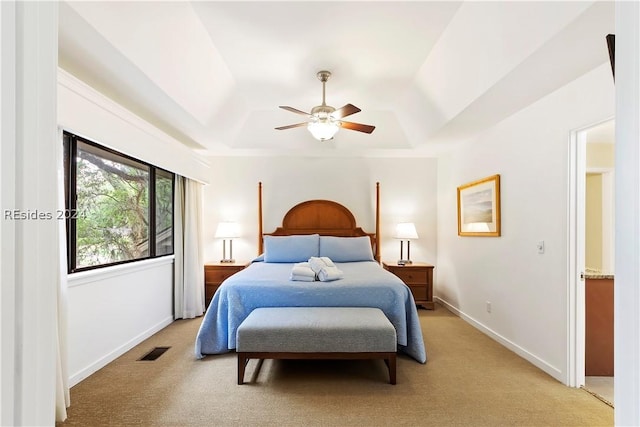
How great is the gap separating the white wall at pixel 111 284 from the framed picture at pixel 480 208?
3.54m

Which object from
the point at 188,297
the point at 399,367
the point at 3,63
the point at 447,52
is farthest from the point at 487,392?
the point at 188,297

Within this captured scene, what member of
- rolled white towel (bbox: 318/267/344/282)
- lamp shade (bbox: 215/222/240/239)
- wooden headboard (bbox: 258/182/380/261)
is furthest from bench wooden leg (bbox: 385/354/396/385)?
lamp shade (bbox: 215/222/240/239)

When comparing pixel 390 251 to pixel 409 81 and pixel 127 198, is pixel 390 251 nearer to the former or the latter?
pixel 409 81

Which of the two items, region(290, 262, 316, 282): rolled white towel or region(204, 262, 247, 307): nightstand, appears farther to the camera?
region(204, 262, 247, 307): nightstand

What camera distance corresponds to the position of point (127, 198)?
340 cm

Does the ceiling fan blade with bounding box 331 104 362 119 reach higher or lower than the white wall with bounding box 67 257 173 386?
higher

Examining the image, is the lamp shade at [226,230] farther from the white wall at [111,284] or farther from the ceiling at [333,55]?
the ceiling at [333,55]

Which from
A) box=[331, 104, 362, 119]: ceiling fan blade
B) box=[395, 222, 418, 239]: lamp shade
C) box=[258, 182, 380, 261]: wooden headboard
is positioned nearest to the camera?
box=[331, 104, 362, 119]: ceiling fan blade

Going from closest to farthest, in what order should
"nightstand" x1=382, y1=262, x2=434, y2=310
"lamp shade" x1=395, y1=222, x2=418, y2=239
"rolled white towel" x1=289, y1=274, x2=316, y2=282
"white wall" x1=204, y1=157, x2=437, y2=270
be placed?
"rolled white towel" x1=289, y1=274, x2=316, y2=282, "nightstand" x1=382, y1=262, x2=434, y2=310, "lamp shade" x1=395, y1=222, x2=418, y2=239, "white wall" x1=204, y1=157, x2=437, y2=270

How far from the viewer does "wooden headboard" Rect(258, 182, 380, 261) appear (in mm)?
5047

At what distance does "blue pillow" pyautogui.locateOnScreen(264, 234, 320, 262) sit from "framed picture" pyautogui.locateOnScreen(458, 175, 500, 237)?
1.96 m

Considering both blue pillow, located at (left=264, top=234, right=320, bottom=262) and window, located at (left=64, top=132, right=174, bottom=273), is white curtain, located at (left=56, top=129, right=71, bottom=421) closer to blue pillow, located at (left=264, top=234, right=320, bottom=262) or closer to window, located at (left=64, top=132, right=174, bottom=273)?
window, located at (left=64, top=132, right=174, bottom=273)

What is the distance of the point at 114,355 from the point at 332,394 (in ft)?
6.68

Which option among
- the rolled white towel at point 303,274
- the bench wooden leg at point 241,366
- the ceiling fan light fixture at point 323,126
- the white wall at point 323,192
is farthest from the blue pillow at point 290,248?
the bench wooden leg at point 241,366
